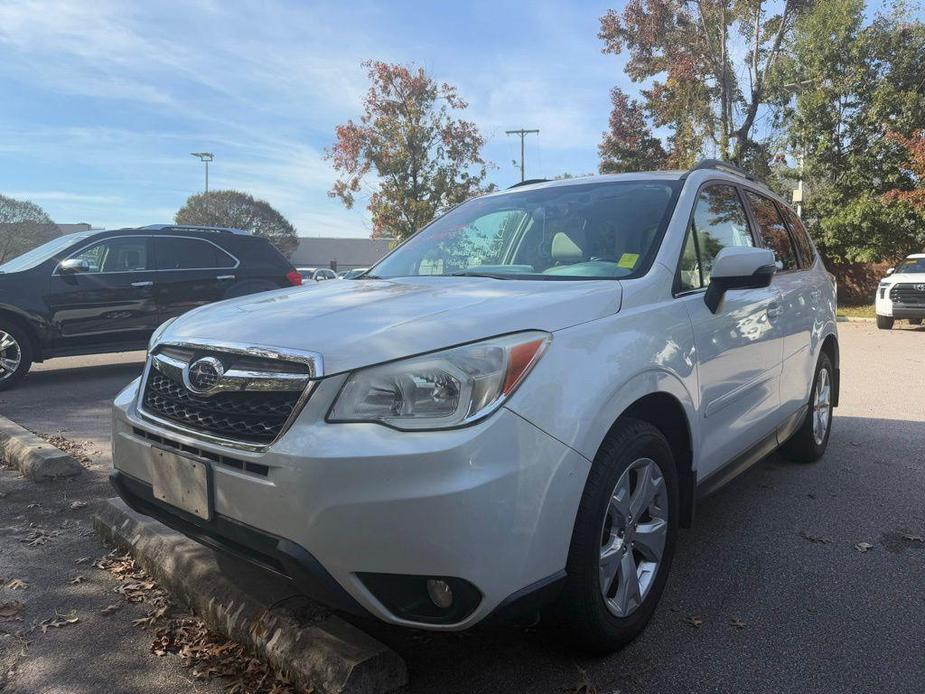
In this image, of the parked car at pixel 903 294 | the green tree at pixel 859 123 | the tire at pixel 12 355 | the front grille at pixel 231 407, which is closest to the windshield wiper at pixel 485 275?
the front grille at pixel 231 407

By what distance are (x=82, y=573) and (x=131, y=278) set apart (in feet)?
19.9

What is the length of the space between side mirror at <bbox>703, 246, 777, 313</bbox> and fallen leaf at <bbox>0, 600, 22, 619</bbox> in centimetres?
303

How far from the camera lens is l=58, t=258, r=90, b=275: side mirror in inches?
311

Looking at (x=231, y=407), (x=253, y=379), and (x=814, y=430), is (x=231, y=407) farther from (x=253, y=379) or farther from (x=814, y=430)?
(x=814, y=430)

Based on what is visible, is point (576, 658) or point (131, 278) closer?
point (576, 658)

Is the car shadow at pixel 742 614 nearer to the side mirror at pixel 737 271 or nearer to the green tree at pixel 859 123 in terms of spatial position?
the side mirror at pixel 737 271

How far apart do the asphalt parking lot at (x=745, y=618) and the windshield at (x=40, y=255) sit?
4139 millimetres

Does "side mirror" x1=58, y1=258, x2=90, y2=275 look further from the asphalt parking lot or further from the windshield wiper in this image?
the windshield wiper

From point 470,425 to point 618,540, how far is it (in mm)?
832

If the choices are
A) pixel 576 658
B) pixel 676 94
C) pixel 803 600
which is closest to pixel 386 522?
pixel 576 658

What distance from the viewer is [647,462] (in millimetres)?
2416

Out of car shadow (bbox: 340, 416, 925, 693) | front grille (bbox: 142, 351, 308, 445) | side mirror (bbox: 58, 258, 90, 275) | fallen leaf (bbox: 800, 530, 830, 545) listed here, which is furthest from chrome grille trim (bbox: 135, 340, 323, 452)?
side mirror (bbox: 58, 258, 90, 275)

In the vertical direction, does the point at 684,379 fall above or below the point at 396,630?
above

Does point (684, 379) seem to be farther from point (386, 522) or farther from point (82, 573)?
point (82, 573)
